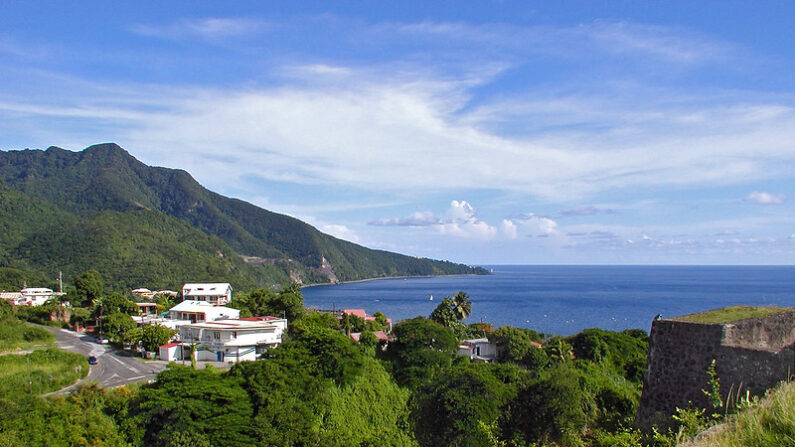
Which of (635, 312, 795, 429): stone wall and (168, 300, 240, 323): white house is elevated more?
(635, 312, 795, 429): stone wall

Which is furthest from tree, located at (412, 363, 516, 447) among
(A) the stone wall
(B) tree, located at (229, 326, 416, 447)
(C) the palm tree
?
(C) the palm tree

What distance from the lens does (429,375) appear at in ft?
89.9

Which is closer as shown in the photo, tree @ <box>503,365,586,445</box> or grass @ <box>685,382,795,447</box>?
grass @ <box>685,382,795,447</box>

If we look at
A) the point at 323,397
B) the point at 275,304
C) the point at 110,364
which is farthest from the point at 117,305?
the point at 323,397

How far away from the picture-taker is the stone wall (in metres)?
6.27

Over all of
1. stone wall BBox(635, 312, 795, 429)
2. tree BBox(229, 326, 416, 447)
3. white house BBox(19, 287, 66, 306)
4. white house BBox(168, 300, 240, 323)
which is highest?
stone wall BBox(635, 312, 795, 429)

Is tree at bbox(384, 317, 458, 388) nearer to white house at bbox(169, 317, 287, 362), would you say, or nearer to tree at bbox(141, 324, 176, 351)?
white house at bbox(169, 317, 287, 362)

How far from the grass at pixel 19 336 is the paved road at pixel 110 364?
100cm

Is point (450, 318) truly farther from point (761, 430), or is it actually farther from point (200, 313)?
point (761, 430)

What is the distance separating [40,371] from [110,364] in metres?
5.32

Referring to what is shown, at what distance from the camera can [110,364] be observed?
29.9 meters

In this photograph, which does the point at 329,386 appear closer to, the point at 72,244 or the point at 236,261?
the point at 72,244

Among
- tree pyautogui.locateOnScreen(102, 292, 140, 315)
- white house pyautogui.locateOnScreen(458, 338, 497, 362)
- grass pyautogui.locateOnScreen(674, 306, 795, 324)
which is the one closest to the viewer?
grass pyautogui.locateOnScreen(674, 306, 795, 324)

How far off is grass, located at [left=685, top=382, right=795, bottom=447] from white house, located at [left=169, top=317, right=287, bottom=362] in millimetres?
29954
